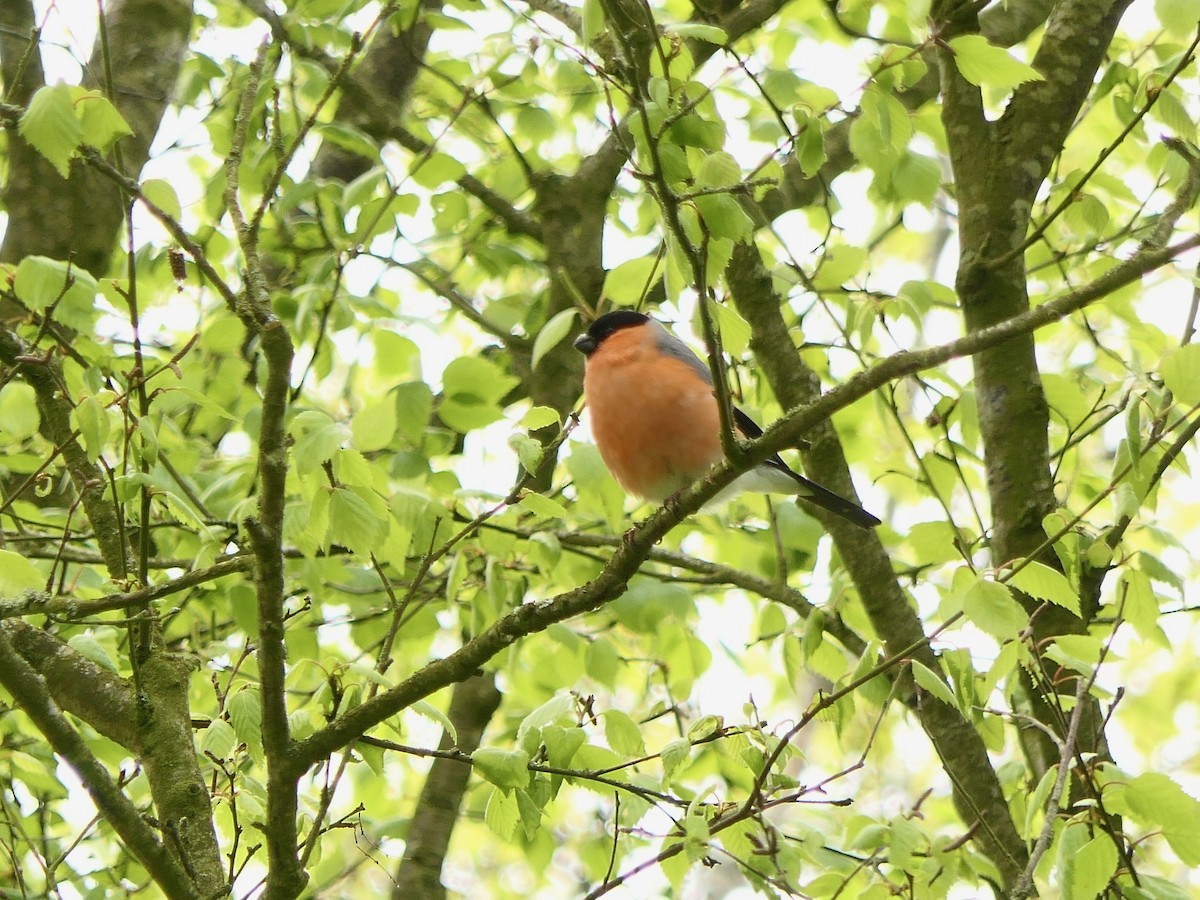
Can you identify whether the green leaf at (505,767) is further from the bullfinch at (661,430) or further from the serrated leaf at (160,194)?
the bullfinch at (661,430)

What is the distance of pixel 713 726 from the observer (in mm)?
2688

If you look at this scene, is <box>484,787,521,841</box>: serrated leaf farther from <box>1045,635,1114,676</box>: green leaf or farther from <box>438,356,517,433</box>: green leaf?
<box>438,356,517,433</box>: green leaf

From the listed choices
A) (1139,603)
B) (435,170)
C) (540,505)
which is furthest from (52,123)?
(1139,603)

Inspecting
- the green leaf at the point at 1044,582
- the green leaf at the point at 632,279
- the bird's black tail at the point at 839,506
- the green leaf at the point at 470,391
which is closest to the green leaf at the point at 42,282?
the green leaf at the point at 470,391

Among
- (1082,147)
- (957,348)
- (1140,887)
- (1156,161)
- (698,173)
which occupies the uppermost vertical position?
(1082,147)

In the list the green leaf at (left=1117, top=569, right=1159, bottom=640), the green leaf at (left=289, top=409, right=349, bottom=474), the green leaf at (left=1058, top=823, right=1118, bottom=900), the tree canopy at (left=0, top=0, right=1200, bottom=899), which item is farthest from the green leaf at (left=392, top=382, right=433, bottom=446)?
the green leaf at (left=1058, top=823, right=1118, bottom=900)

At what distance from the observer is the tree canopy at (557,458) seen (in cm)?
245

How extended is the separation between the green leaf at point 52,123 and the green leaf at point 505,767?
4.56 feet

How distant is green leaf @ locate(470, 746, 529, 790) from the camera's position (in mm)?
2354

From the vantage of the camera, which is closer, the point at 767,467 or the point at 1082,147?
the point at 767,467

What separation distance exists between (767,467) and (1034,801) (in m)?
2.06

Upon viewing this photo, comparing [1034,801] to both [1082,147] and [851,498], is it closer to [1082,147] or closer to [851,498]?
[851,498]

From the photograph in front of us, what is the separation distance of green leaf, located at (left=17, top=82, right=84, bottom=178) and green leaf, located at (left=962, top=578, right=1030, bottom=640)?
1.93 meters

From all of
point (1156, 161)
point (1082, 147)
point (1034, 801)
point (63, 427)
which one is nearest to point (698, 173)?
point (1034, 801)
